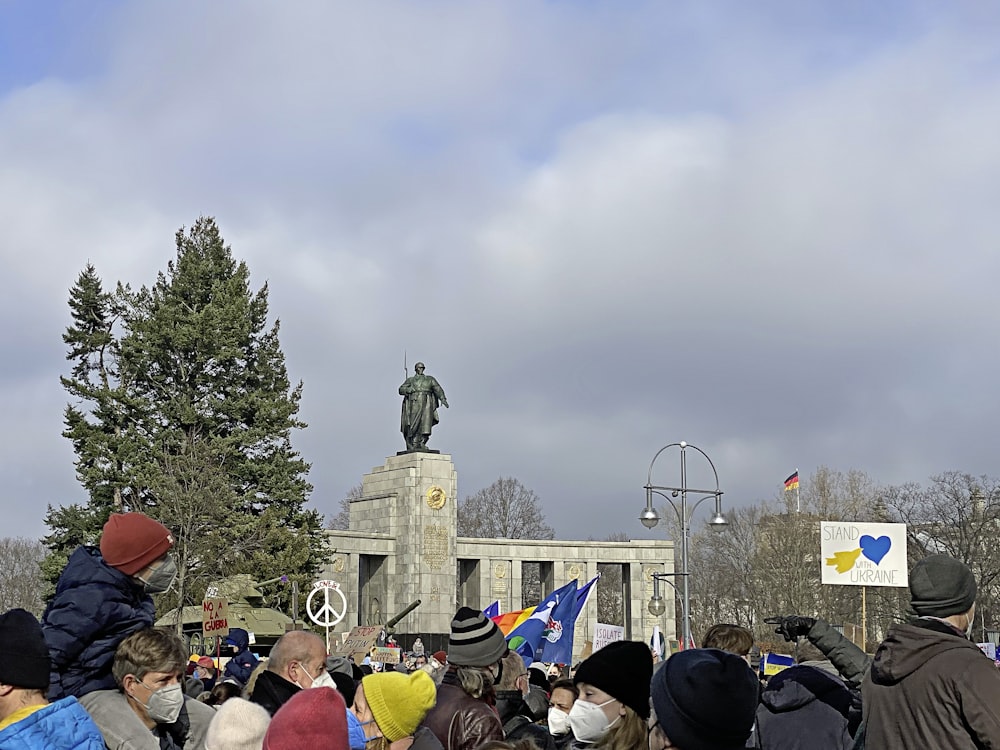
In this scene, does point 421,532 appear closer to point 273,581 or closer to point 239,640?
point 273,581

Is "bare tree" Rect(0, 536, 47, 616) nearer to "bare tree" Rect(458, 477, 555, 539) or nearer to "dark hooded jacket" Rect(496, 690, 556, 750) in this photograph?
"bare tree" Rect(458, 477, 555, 539)

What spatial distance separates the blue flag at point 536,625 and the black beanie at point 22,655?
12.8 metres

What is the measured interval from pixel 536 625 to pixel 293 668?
533 inches

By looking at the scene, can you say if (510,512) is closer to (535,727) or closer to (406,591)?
(406,591)

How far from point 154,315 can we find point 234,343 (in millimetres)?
3375

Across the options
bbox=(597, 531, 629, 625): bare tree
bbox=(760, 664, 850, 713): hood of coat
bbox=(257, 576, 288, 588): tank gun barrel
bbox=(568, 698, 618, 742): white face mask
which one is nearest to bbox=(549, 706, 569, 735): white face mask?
bbox=(568, 698, 618, 742): white face mask

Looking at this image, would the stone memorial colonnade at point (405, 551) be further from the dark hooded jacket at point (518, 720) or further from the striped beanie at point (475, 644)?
the striped beanie at point (475, 644)

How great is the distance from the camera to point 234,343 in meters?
49.0

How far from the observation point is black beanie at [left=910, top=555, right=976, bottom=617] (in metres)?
5.00

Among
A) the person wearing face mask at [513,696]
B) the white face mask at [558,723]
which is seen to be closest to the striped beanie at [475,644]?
the person wearing face mask at [513,696]

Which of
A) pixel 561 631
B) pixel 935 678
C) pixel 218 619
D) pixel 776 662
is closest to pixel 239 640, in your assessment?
pixel 776 662

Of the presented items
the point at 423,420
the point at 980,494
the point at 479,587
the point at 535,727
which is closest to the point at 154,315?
the point at 423,420

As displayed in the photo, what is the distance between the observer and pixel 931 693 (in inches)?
189

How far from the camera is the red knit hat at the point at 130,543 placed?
550 centimetres
